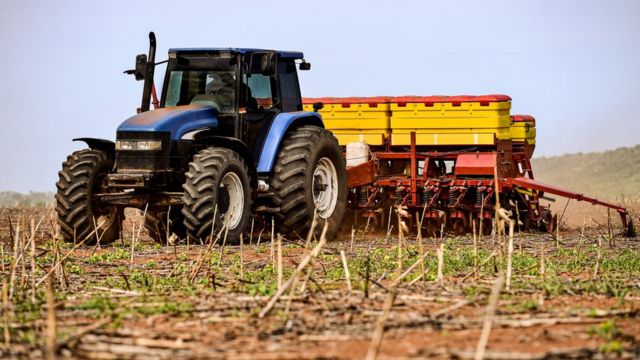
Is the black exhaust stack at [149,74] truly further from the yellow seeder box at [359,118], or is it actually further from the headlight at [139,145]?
the yellow seeder box at [359,118]

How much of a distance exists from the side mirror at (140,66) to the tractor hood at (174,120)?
23.4 inches

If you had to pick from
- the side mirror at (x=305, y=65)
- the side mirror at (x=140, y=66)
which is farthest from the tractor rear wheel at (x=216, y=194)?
the side mirror at (x=305, y=65)

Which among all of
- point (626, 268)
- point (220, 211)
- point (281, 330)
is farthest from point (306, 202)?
point (281, 330)

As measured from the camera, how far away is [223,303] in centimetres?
804

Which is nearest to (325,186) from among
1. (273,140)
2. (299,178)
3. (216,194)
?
(299,178)

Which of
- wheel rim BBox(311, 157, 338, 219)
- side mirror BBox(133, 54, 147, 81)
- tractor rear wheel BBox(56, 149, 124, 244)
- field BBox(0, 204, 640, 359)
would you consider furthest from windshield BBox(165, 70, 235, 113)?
field BBox(0, 204, 640, 359)

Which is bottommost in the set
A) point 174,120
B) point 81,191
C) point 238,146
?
point 81,191

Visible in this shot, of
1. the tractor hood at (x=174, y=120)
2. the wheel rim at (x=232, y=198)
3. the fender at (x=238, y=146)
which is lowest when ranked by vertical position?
the wheel rim at (x=232, y=198)

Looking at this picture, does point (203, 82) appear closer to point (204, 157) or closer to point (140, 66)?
point (140, 66)

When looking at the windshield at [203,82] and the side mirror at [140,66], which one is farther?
the side mirror at [140,66]

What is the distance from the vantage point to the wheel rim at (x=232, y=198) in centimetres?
1435

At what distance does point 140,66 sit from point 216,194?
2.31m

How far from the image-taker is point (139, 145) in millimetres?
14156

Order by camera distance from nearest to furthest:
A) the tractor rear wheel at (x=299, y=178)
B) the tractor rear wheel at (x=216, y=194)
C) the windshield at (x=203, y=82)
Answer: the tractor rear wheel at (x=216, y=194) < the windshield at (x=203, y=82) < the tractor rear wheel at (x=299, y=178)
